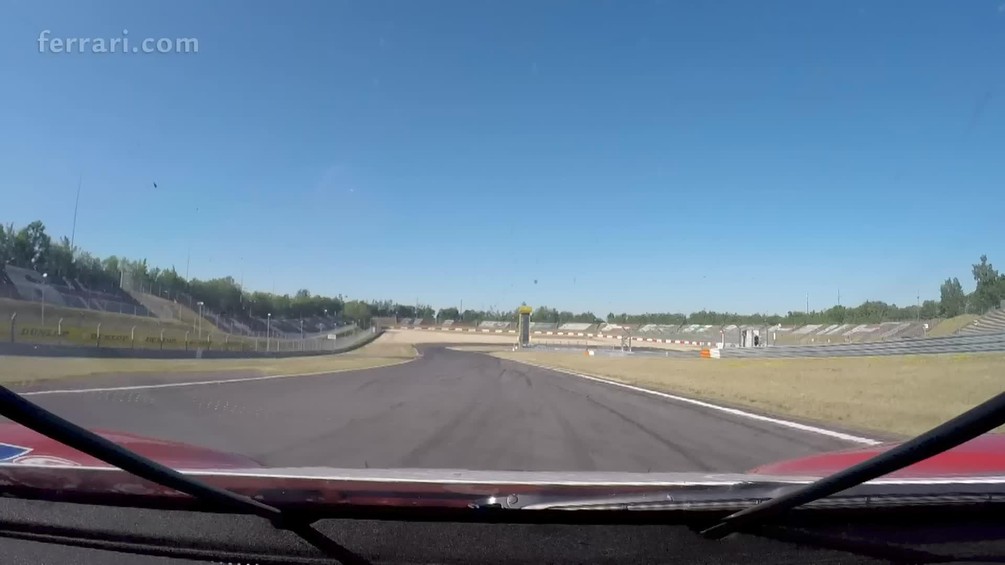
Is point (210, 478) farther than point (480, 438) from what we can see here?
No

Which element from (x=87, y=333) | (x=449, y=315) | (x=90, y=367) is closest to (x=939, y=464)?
(x=87, y=333)

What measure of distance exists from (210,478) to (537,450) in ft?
15.1

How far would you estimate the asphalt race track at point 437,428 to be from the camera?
20.9ft

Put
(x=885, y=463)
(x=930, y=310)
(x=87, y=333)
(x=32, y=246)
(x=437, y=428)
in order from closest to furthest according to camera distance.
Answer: (x=885, y=463) < (x=32, y=246) < (x=930, y=310) < (x=437, y=428) < (x=87, y=333)

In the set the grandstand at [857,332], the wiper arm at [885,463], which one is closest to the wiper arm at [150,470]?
the wiper arm at [885,463]

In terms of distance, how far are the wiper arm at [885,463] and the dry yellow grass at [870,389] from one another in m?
0.93

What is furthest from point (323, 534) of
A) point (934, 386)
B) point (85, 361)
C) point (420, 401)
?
point (85, 361)

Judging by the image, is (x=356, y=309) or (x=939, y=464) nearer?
(x=939, y=464)

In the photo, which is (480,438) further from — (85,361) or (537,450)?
(85,361)

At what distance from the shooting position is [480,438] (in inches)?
301

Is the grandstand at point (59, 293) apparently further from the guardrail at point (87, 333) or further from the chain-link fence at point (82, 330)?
the guardrail at point (87, 333)

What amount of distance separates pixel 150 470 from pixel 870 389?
7395 mm

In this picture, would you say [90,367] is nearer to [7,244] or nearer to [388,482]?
[7,244]

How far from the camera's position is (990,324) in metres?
4.96
